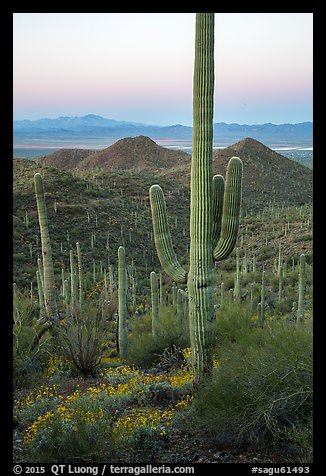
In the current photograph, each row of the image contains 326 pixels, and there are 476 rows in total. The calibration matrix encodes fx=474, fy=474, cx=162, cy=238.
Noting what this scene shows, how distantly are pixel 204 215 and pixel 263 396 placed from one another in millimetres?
2867

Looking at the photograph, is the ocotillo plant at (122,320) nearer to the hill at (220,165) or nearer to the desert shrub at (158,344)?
the desert shrub at (158,344)

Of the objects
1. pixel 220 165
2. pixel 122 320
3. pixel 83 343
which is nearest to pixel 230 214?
pixel 83 343

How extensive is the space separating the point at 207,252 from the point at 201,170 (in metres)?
1.31

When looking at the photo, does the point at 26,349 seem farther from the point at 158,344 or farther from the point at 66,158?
the point at 66,158

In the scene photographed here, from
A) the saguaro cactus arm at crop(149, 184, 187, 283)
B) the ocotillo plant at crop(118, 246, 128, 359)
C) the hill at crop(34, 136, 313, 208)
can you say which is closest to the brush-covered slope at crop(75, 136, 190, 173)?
the hill at crop(34, 136, 313, 208)

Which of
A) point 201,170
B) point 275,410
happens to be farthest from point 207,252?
point 275,410

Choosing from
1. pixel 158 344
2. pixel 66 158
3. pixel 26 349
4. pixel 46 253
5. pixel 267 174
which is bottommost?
pixel 158 344

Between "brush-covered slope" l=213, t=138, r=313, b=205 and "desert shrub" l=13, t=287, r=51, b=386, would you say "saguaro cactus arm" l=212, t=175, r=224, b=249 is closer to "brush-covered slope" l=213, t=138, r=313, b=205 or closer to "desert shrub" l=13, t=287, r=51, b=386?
"desert shrub" l=13, t=287, r=51, b=386

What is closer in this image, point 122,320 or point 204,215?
point 204,215

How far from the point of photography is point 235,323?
10.8 m

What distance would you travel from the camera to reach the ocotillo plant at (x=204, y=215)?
7332 mm

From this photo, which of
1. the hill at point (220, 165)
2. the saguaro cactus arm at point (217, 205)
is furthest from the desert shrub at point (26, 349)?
the hill at point (220, 165)

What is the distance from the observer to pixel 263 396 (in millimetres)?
6035
